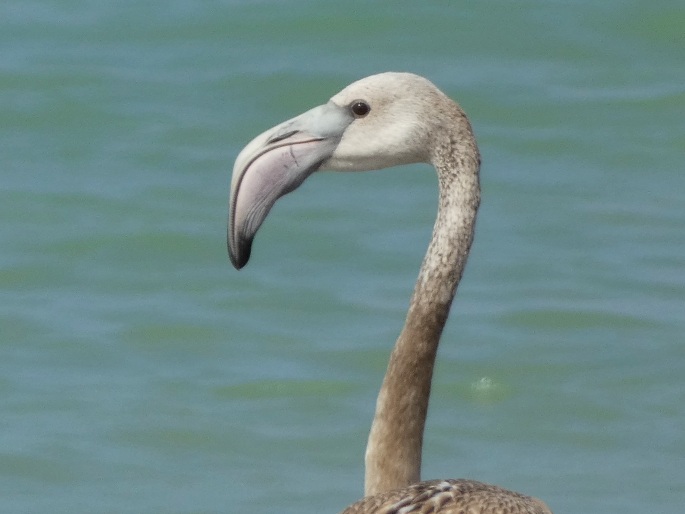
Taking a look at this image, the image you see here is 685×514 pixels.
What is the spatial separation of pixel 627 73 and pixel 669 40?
2.12 feet


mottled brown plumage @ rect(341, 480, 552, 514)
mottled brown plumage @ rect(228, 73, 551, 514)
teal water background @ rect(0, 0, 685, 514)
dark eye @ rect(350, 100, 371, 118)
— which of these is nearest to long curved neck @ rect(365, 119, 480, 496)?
mottled brown plumage @ rect(228, 73, 551, 514)

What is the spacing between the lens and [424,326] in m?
4.64

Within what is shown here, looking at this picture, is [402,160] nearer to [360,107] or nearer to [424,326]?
[360,107]

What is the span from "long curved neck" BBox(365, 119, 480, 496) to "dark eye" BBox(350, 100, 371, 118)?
0.69 feet

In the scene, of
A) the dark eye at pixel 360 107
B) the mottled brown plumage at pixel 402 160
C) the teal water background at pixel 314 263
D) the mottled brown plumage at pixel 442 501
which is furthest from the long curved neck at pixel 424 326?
the teal water background at pixel 314 263

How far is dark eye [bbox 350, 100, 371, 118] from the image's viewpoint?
468 cm

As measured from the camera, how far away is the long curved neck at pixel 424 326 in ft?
15.0

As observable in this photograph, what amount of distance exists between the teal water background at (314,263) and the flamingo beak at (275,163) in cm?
246

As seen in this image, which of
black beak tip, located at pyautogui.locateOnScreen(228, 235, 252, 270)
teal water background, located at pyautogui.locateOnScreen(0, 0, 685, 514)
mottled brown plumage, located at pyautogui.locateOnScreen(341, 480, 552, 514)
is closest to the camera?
mottled brown plumage, located at pyautogui.locateOnScreen(341, 480, 552, 514)

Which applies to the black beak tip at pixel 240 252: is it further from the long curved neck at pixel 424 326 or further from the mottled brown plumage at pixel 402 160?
the long curved neck at pixel 424 326

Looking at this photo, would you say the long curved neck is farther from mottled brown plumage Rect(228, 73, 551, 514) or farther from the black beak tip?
the black beak tip

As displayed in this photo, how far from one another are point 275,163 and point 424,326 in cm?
56

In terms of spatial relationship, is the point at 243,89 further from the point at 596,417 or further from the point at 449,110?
the point at 449,110

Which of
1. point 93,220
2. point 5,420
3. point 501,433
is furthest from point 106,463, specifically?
point 93,220
